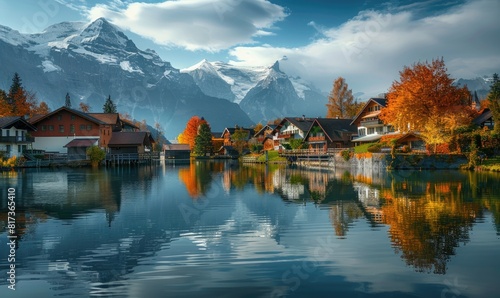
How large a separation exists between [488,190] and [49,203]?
1115 inches

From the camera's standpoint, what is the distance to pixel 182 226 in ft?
52.8

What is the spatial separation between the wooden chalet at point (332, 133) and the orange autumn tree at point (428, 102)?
20877 millimetres

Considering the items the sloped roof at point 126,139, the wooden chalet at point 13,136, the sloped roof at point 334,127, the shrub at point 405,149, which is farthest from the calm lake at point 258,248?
the sloped roof at point 126,139

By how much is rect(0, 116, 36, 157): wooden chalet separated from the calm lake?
153ft

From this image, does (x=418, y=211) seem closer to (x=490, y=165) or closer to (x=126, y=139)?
(x=490, y=165)

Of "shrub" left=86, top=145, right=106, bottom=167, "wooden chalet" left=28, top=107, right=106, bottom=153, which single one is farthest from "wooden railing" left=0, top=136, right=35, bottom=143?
"shrub" left=86, top=145, right=106, bottom=167

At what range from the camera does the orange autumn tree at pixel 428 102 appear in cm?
5084

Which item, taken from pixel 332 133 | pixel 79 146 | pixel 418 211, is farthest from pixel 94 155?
pixel 418 211

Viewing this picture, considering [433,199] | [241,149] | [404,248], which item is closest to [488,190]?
[433,199]

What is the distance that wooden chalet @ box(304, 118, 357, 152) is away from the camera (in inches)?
2928

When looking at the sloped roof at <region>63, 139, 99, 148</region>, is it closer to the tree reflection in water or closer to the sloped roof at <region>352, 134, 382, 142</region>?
the tree reflection in water

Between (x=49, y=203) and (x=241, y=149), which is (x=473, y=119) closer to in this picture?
(x=49, y=203)

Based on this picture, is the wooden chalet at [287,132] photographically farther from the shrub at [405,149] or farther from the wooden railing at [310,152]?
the shrub at [405,149]

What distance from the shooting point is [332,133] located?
244 feet
